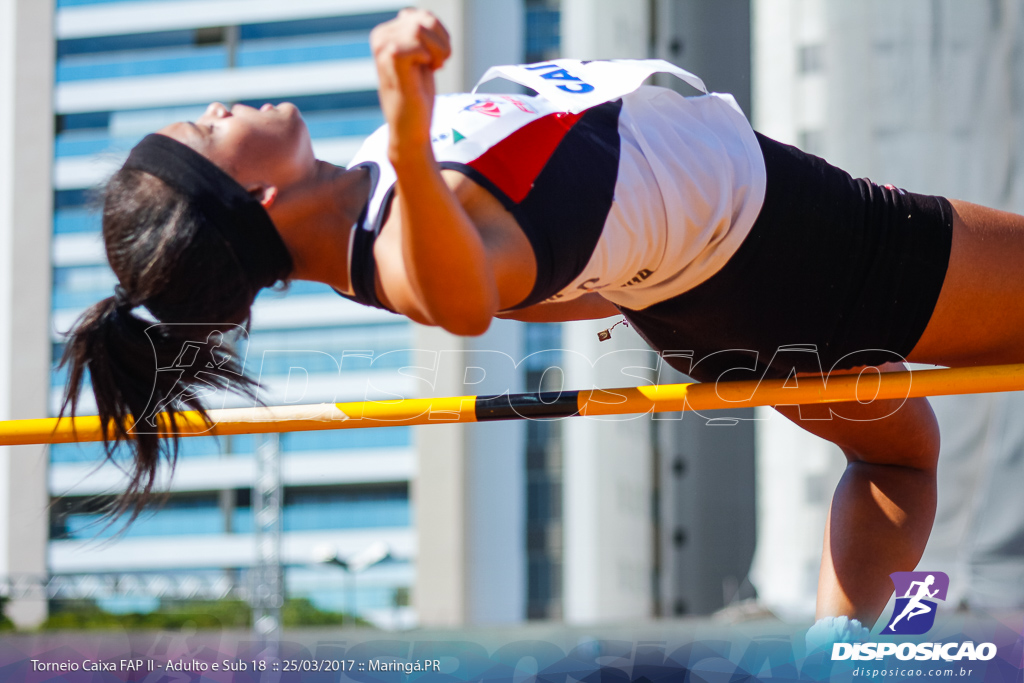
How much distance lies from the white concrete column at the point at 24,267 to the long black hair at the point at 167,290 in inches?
186

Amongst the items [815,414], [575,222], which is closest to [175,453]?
[575,222]

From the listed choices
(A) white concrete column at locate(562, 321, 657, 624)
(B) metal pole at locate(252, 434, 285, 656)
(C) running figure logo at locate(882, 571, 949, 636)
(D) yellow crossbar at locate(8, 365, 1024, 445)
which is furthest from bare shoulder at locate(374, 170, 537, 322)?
(A) white concrete column at locate(562, 321, 657, 624)

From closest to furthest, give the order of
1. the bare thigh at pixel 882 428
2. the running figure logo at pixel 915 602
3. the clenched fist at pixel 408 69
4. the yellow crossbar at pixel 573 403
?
the clenched fist at pixel 408 69 → the yellow crossbar at pixel 573 403 → the bare thigh at pixel 882 428 → the running figure logo at pixel 915 602

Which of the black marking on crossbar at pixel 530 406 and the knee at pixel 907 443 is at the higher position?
the black marking on crossbar at pixel 530 406

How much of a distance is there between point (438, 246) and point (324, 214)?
0.16 meters

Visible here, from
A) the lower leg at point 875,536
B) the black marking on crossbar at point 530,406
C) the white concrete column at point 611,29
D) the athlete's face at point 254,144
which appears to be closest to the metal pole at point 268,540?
the white concrete column at point 611,29

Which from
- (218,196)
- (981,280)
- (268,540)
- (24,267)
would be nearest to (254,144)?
(218,196)

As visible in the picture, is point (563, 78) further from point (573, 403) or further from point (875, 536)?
point (875, 536)

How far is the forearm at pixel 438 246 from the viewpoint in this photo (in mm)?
542

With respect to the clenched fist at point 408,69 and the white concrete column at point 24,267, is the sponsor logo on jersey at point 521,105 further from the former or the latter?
the white concrete column at point 24,267

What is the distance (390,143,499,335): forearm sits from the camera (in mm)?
542

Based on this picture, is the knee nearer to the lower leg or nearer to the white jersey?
the lower leg

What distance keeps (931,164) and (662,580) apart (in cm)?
202

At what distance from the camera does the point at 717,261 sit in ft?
2.31
